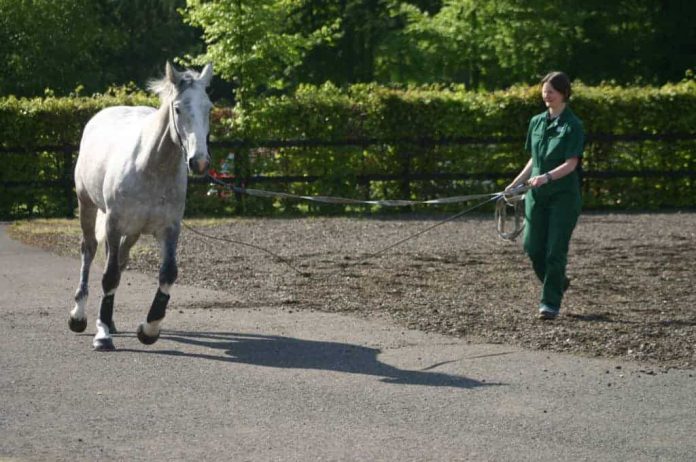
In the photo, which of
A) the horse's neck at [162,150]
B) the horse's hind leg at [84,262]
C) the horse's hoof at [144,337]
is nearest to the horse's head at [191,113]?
the horse's neck at [162,150]

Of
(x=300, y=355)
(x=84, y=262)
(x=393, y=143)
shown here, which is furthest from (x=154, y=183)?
(x=393, y=143)

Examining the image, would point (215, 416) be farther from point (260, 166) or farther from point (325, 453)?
point (260, 166)

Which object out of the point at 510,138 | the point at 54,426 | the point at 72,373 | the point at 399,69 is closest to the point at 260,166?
the point at 510,138

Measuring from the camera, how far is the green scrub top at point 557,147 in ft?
35.6

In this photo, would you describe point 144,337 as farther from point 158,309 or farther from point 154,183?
point 154,183

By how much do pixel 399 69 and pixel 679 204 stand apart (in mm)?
21084

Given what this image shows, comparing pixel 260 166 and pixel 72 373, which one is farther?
pixel 260 166

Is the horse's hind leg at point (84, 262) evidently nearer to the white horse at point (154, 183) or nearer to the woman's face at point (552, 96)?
the white horse at point (154, 183)

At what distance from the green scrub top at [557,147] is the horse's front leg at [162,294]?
3255 millimetres

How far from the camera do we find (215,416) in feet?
24.6

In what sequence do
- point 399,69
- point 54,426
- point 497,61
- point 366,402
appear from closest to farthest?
1. point 54,426
2. point 366,402
3. point 497,61
4. point 399,69

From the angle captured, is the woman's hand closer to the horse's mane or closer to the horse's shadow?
the horse's shadow

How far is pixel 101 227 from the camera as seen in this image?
430 inches

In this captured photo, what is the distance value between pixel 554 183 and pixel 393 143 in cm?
1255
